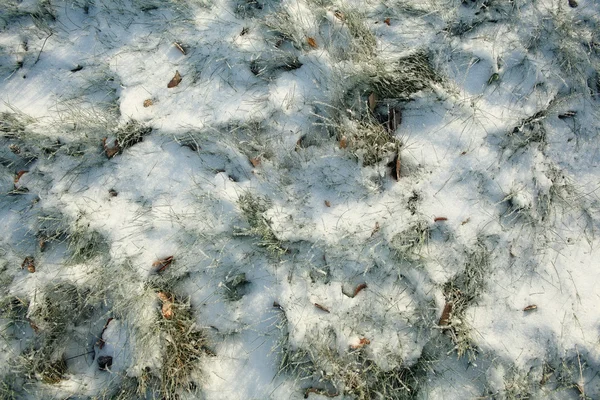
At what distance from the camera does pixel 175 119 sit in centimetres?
260

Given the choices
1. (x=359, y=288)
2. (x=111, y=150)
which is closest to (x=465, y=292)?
(x=359, y=288)

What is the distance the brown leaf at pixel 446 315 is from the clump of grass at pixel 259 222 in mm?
958

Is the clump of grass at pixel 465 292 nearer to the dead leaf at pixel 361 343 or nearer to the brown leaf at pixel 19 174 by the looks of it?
the dead leaf at pixel 361 343

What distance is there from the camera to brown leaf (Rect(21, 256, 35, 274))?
2451 millimetres

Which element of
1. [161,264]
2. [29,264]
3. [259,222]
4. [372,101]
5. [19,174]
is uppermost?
[372,101]

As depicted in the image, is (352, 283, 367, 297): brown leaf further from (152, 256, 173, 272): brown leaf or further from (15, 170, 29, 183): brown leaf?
(15, 170, 29, 183): brown leaf

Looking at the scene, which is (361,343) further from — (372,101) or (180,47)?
(180,47)

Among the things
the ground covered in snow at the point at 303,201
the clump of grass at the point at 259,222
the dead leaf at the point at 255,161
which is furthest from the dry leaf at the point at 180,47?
the clump of grass at the point at 259,222

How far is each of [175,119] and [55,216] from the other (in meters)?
0.94

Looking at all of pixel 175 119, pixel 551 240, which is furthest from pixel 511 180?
pixel 175 119

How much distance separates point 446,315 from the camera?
2287 millimetres

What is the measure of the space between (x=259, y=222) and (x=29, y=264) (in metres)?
1.42

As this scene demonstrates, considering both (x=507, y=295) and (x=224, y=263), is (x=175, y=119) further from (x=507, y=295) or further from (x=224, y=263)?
(x=507, y=295)

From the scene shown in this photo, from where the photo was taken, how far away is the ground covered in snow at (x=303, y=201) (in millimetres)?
2275
